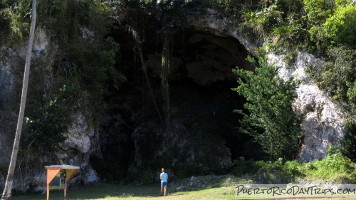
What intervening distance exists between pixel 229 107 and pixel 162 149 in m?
5.00

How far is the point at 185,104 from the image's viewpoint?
23031mm

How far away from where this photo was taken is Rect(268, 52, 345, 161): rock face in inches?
570

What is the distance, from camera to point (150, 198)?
12.0 meters

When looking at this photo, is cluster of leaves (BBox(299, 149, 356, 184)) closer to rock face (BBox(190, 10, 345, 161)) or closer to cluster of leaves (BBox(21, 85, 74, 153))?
rock face (BBox(190, 10, 345, 161))

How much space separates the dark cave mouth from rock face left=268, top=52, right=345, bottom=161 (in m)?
4.72

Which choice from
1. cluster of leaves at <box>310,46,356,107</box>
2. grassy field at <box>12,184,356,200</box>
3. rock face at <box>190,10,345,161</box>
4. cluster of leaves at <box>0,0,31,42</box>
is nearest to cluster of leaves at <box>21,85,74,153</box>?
grassy field at <box>12,184,356,200</box>

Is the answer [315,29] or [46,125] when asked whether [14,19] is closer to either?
[46,125]

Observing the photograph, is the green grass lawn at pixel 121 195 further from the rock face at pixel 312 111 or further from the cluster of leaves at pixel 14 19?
the cluster of leaves at pixel 14 19

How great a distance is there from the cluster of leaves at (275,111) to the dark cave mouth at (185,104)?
16.2 feet

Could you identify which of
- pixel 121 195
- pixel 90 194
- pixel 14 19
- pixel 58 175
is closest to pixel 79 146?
pixel 90 194

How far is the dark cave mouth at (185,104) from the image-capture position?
68.4 feet

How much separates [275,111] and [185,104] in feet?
28.7

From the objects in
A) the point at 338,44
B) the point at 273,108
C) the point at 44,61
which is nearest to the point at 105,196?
the point at 44,61

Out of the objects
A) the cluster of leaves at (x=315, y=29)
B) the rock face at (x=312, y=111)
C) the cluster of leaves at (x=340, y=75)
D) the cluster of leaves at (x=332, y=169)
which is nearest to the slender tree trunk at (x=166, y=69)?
the cluster of leaves at (x=315, y=29)
